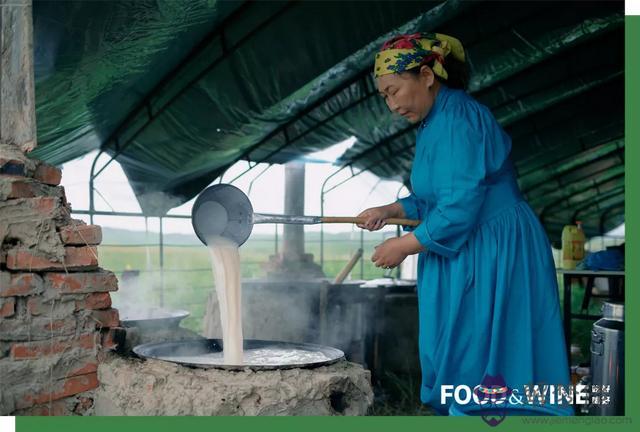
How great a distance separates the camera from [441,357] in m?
2.00

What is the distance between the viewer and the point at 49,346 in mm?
2242

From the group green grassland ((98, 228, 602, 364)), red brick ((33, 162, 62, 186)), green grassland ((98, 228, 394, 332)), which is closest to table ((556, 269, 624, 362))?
green grassland ((98, 228, 602, 364))

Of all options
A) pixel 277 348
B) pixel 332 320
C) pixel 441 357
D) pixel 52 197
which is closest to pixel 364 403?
pixel 441 357

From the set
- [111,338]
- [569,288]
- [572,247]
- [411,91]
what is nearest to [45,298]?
[111,338]

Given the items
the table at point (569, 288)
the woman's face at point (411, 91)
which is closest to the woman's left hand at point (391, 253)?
the woman's face at point (411, 91)

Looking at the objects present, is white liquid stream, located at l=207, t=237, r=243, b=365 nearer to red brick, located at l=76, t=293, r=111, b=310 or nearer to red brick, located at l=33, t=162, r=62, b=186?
red brick, located at l=76, t=293, r=111, b=310

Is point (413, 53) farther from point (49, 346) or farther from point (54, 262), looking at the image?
point (49, 346)

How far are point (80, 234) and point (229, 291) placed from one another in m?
0.57

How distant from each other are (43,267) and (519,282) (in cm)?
157

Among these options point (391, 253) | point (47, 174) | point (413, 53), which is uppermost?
point (413, 53)

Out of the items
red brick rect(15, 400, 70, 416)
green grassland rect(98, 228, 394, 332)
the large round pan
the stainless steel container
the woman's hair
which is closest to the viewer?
the woman's hair

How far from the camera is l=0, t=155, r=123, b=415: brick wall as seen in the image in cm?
218

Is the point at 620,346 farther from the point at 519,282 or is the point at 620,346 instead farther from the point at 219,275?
the point at 219,275

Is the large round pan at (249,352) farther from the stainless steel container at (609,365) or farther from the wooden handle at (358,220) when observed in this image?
the stainless steel container at (609,365)
